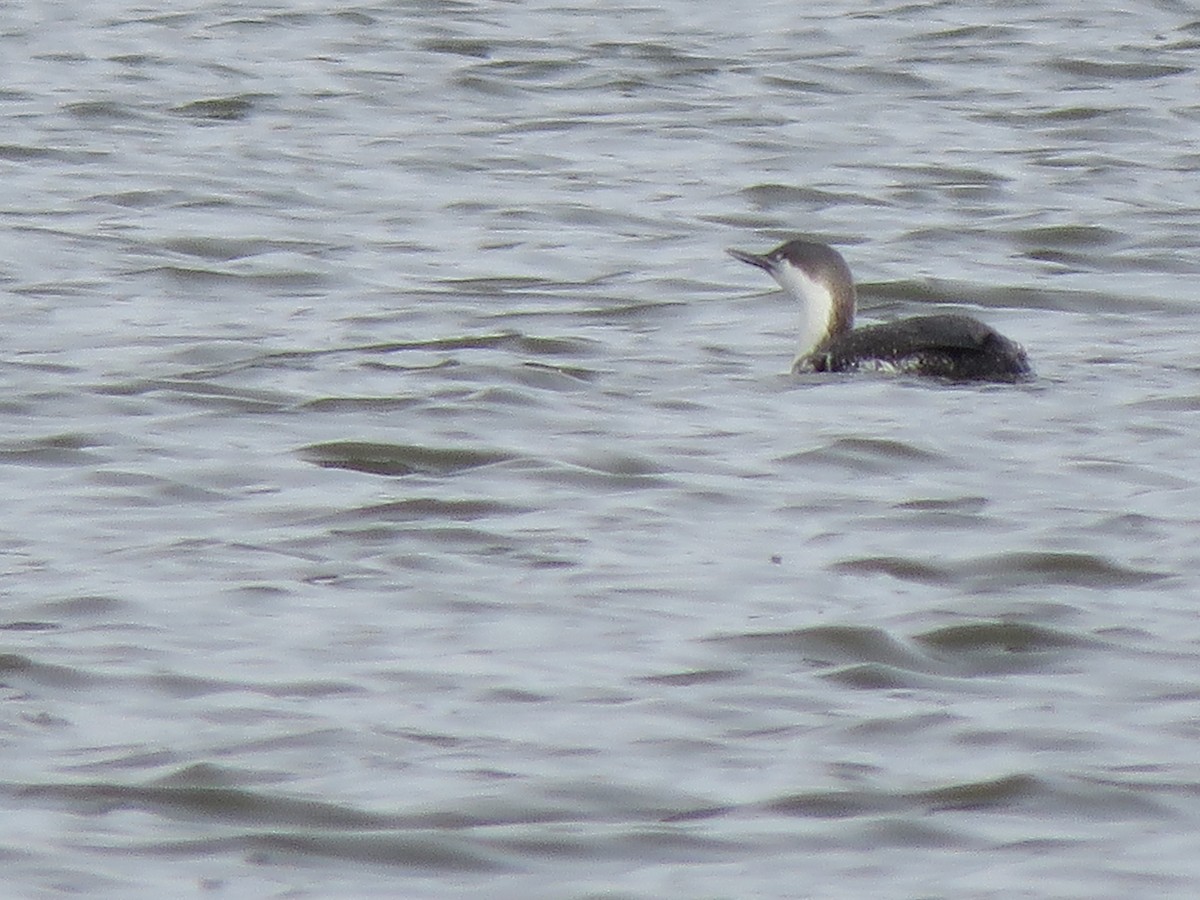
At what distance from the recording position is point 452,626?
767cm

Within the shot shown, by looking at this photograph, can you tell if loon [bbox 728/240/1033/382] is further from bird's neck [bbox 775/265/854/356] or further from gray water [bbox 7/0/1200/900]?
gray water [bbox 7/0/1200/900]

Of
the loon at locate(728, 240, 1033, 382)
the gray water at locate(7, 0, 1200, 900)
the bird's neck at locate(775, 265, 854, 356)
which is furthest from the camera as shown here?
the bird's neck at locate(775, 265, 854, 356)

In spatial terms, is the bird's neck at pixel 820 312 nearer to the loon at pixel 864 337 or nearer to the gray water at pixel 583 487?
the loon at pixel 864 337

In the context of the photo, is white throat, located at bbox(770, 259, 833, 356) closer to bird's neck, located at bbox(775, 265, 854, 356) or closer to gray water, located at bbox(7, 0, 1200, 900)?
bird's neck, located at bbox(775, 265, 854, 356)

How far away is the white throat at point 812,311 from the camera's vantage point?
446 inches

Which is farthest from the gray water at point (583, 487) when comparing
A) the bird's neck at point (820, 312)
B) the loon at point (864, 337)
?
the bird's neck at point (820, 312)

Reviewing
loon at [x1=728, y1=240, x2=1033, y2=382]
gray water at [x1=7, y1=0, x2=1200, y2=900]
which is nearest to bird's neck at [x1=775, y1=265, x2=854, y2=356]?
loon at [x1=728, y1=240, x2=1033, y2=382]

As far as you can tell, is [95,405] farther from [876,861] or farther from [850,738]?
[876,861]

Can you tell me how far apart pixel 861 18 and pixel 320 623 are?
12700mm

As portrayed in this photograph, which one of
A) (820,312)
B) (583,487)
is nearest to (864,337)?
(820,312)

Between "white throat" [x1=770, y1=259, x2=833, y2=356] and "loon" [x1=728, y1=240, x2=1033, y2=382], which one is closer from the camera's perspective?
"loon" [x1=728, y1=240, x2=1033, y2=382]

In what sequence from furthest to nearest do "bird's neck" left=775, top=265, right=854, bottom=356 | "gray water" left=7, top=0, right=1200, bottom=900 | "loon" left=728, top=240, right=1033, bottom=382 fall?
1. "bird's neck" left=775, top=265, right=854, bottom=356
2. "loon" left=728, top=240, right=1033, bottom=382
3. "gray water" left=7, top=0, right=1200, bottom=900

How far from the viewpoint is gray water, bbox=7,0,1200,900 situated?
636 cm

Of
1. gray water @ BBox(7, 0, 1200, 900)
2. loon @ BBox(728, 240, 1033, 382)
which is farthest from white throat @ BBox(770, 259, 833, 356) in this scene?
gray water @ BBox(7, 0, 1200, 900)
